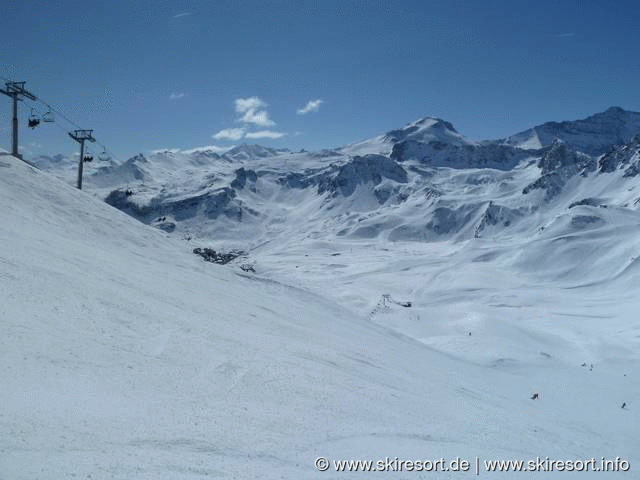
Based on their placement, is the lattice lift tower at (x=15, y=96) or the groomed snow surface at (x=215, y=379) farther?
the lattice lift tower at (x=15, y=96)

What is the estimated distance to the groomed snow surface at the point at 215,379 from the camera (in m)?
7.93

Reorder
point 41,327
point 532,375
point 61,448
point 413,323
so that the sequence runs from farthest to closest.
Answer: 1. point 413,323
2. point 532,375
3. point 41,327
4. point 61,448

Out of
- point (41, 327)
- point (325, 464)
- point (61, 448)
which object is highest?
point (41, 327)

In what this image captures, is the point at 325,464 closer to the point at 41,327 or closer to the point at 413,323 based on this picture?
the point at 41,327

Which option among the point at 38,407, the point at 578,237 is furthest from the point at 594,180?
the point at 38,407

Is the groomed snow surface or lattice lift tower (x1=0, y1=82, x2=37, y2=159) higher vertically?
lattice lift tower (x1=0, y1=82, x2=37, y2=159)

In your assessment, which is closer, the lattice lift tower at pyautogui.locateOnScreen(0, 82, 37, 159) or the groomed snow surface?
the groomed snow surface

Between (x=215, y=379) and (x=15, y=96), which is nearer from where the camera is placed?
(x=215, y=379)

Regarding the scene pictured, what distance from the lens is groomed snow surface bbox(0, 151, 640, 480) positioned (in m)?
7.93

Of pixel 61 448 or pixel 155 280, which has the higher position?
pixel 155 280

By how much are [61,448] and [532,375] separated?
2853 cm

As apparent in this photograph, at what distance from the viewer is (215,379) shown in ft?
37.6

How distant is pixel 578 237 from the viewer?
11538 centimetres

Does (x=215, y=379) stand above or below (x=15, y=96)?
below
